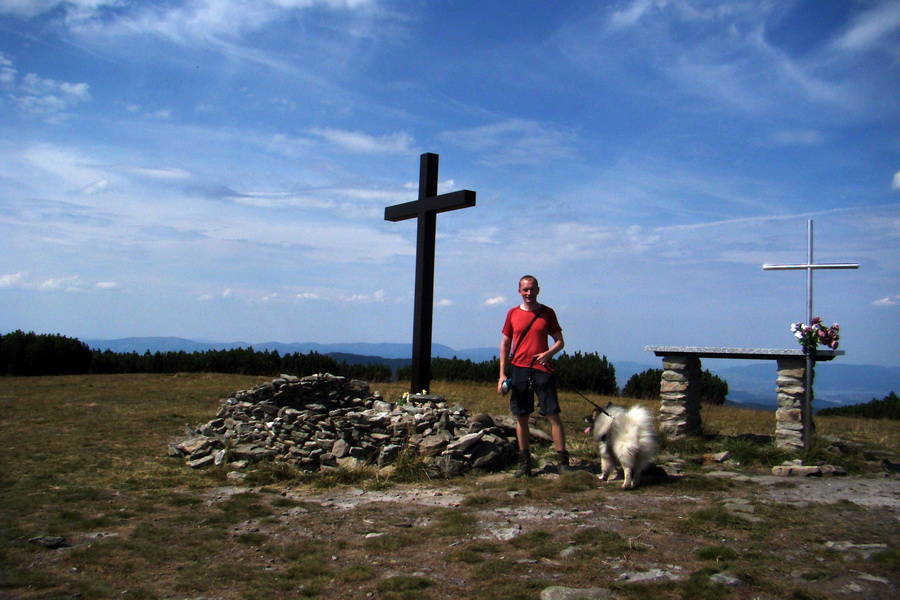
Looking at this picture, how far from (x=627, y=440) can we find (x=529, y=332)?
1.44m

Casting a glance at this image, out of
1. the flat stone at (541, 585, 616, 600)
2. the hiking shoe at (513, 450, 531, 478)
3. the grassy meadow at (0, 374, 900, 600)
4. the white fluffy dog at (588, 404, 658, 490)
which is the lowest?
the grassy meadow at (0, 374, 900, 600)

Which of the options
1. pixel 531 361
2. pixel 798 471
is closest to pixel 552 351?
pixel 531 361

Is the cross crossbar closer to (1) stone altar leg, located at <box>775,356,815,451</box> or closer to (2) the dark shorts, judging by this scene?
(2) the dark shorts

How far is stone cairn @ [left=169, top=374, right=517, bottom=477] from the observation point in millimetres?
7520

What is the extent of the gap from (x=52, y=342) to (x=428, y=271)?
15.1m

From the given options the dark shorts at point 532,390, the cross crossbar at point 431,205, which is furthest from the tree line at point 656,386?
the dark shorts at point 532,390

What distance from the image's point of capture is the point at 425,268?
1023 centimetres

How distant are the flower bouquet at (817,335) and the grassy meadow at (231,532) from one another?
4.00 feet

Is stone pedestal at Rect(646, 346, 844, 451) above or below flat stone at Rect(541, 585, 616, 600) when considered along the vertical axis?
above

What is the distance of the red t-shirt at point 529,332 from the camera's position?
6.70 meters

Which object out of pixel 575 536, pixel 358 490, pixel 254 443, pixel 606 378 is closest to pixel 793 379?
pixel 575 536

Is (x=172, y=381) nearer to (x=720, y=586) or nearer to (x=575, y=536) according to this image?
(x=575, y=536)

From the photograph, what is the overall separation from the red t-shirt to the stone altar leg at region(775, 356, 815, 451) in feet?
11.1

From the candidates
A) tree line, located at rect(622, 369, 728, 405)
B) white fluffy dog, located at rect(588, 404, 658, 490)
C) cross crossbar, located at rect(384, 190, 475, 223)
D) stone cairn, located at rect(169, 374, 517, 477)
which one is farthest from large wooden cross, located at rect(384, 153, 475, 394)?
tree line, located at rect(622, 369, 728, 405)
